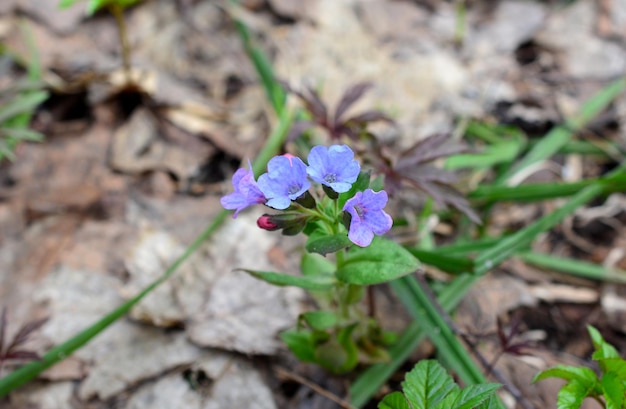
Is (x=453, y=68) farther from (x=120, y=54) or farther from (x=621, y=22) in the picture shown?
(x=120, y=54)

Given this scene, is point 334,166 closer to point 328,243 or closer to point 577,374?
point 328,243

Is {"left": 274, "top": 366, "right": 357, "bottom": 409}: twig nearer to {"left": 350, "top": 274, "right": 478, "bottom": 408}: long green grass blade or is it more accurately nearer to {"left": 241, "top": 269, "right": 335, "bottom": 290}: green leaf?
{"left": 350, "top": 274, "right": 478, "bottom": 408}: long green grass blade

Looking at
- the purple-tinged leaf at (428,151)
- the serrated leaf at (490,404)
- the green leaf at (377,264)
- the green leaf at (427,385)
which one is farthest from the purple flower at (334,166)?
the purple-tinged leaf at (428,151)

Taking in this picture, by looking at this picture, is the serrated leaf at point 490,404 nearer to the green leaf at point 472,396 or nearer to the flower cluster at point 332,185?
the green leaf at point 472,396

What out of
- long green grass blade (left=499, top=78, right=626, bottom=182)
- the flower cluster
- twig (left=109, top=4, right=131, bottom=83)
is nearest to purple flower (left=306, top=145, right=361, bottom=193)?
the flower cluster

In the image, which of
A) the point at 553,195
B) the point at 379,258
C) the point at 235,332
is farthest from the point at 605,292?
the point at 235,332
